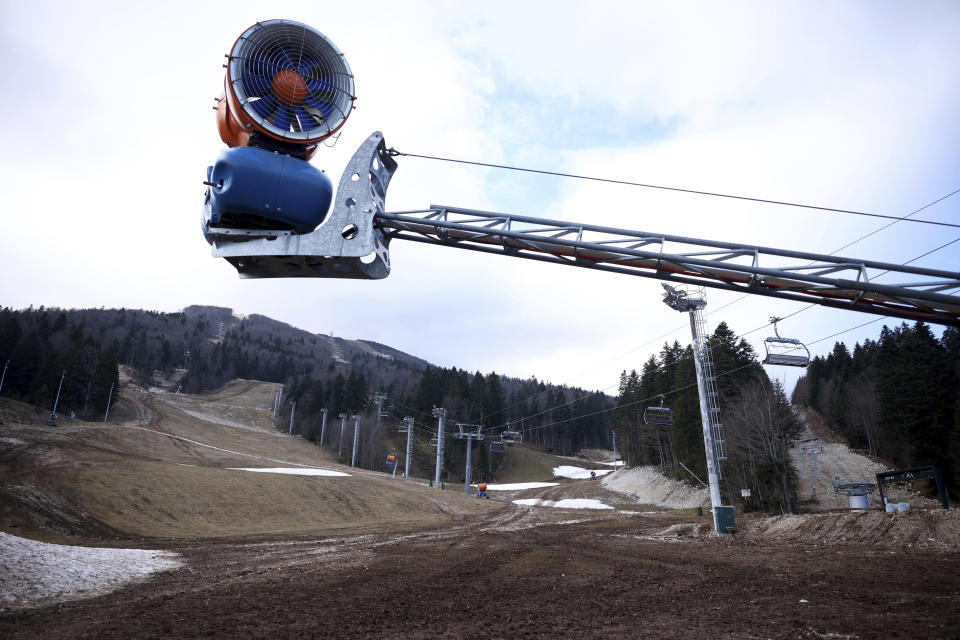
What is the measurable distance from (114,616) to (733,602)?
11.5 m

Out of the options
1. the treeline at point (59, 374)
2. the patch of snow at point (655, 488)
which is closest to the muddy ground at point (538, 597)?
the patch of snow at point (655, 488)

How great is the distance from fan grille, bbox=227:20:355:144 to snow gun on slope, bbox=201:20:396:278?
2 cm

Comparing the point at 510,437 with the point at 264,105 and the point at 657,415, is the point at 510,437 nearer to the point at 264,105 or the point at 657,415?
the point at 657,415

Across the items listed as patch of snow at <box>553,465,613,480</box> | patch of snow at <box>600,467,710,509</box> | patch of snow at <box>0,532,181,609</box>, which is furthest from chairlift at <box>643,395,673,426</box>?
patch of snow at <box>553,465,613,480</box>

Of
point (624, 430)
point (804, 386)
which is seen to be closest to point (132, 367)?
point (624, 430)

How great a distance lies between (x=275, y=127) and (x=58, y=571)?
39.3 ft

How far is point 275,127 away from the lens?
1097 cm

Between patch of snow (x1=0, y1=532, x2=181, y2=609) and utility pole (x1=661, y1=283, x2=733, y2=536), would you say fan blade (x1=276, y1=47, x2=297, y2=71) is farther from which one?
utility pole (x1=661, y1=283, x2=733, y2=536)

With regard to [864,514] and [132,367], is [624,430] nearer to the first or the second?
[864,514]

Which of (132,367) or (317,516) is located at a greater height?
A: (132,367)

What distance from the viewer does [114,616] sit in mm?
9531

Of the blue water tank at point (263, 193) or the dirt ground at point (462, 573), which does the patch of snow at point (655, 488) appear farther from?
the blue water tank at point (263, 193)

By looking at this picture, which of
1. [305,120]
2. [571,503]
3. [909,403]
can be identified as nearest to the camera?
[305,120]

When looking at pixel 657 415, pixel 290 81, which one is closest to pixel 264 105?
pixel 290 81
